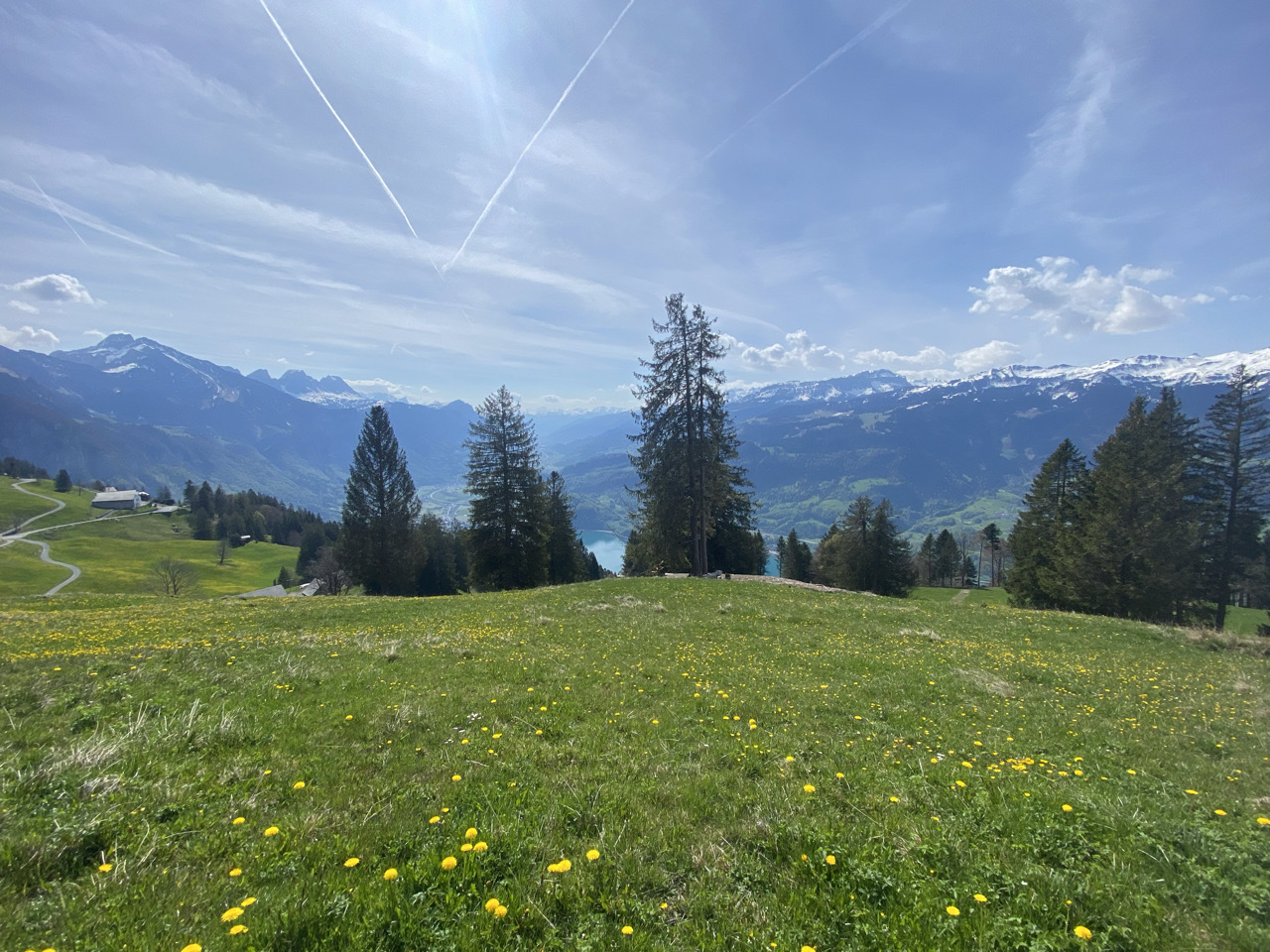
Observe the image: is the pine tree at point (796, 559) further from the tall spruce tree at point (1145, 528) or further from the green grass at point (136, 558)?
the green grass at point (136, 558)

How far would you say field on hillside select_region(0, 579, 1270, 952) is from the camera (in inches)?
154

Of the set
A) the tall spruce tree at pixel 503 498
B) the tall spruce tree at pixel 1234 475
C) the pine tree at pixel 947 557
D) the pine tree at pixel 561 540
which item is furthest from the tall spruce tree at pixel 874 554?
the tall spruce tree at pixel 503 498

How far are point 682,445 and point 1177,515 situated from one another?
1370 inches

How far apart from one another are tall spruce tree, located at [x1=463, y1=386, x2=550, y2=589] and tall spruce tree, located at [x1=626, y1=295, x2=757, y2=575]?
9196 millimetres

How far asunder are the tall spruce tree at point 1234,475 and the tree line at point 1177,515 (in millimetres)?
66

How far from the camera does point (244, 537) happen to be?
132 metres

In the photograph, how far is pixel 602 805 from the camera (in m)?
5.67

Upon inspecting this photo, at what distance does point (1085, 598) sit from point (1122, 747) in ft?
131

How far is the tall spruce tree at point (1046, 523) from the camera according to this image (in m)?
44.1

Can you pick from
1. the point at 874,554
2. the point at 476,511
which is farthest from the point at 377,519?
the point at 874,554

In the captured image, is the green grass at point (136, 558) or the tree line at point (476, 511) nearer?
the tree line at point (476, 511)

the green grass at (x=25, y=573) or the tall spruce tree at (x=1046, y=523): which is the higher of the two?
the tall spruce tree at (x=1046, y=523)

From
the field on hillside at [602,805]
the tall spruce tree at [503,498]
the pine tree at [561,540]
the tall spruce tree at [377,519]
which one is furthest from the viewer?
the pine tree at [561,540]

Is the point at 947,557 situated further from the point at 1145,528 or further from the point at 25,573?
the point at 25,573
